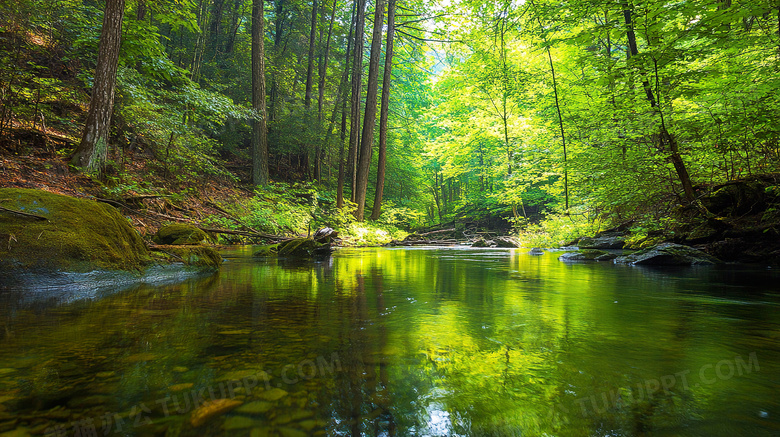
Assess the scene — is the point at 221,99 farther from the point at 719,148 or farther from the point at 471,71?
the point at 471,71

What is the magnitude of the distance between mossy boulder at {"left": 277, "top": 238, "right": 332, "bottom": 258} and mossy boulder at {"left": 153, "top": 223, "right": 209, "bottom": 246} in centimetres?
151

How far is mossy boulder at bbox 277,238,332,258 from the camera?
6406 mm

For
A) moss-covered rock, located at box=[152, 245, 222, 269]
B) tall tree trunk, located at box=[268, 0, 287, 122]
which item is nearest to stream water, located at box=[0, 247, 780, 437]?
moss-covered rock, located at box=[152, 245, 222, 269]

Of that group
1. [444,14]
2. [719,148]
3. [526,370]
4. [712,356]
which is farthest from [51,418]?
[444,14]

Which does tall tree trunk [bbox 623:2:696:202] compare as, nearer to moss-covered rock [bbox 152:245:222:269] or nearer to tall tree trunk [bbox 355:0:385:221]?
moss-covered rock [bbox 152:245:222:269]

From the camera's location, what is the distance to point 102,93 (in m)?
6.14

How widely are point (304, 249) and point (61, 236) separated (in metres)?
3.73

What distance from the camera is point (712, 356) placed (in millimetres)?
1348

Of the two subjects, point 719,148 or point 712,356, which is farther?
point 719,148

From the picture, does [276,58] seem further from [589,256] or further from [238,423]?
[238,423]

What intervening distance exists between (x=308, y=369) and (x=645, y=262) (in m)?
5.85

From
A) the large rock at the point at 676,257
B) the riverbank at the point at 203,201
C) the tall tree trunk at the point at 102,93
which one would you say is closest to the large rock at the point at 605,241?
the large rock at the point at 676,257

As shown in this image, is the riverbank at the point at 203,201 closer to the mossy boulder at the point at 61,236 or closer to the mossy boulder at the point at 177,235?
the mossy boulder at the point at 177,235

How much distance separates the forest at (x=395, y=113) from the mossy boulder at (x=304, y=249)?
2.76 metres
